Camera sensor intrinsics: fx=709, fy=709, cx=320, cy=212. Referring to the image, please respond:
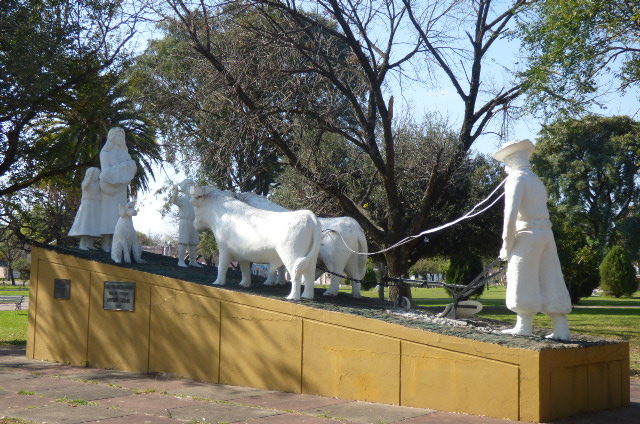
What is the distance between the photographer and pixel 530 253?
7793mm

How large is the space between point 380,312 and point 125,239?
4890 mm

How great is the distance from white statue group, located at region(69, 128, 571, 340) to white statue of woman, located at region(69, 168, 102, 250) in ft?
0.06

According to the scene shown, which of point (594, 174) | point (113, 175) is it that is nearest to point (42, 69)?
point (113, 175)

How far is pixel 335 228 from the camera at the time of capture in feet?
36.5

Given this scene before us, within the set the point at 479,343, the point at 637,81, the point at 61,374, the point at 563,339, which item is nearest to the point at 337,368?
the point at 479,343

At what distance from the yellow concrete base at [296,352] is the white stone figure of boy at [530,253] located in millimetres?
603

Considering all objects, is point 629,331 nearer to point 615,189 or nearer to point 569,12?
point 569,12

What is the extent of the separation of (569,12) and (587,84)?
1682 millimetres

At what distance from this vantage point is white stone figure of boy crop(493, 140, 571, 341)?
307 inches

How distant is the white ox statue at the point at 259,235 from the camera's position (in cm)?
970

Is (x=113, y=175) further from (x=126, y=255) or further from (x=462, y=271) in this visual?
(x=462, y=271)

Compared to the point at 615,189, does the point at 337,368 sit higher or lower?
lower

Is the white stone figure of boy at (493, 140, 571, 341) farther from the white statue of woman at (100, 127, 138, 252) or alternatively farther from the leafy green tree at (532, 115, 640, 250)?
the leafy green tree at (532, 115, 640, 250)

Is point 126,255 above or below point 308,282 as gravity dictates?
above
